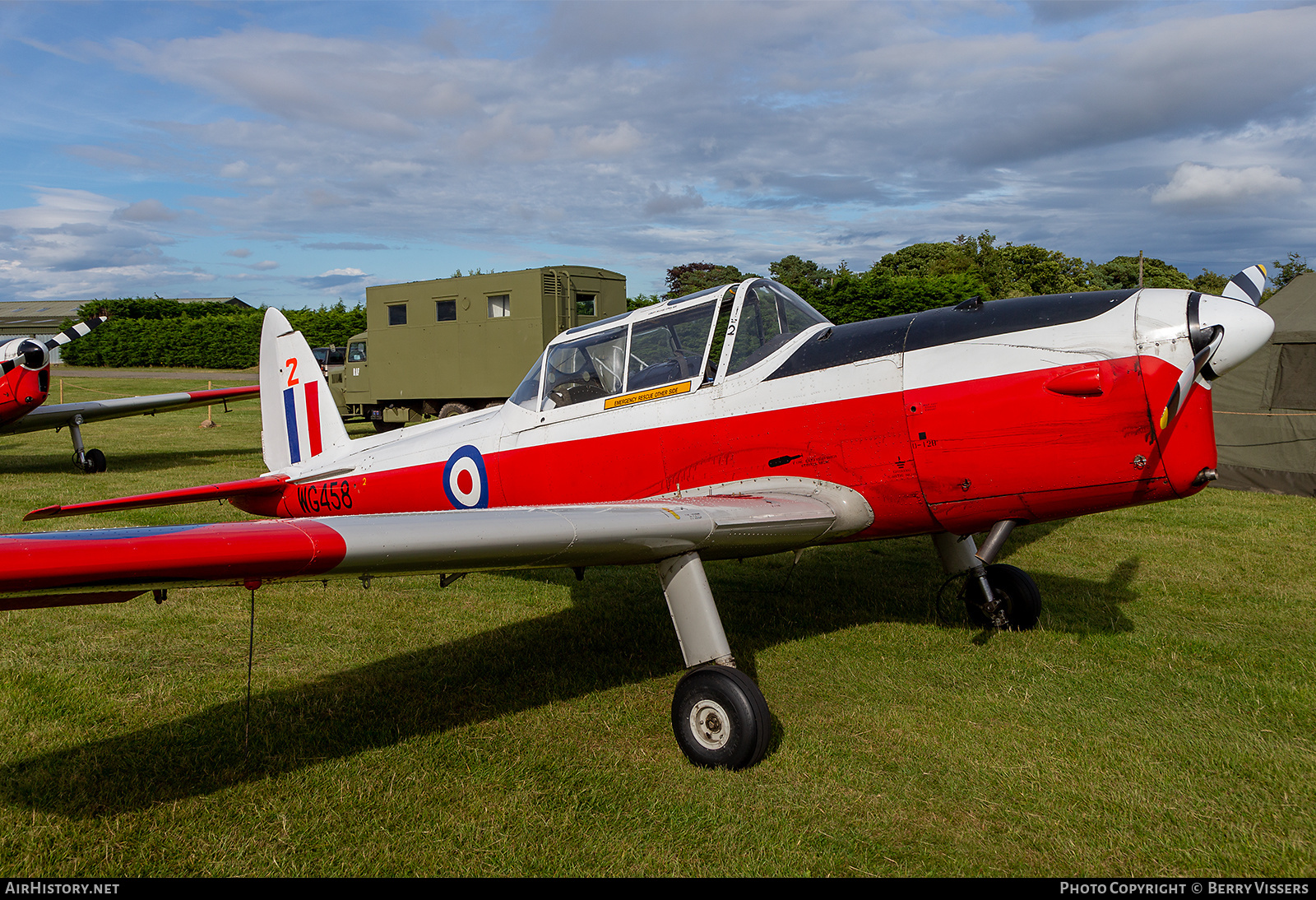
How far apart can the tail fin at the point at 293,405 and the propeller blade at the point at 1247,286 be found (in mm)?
6082

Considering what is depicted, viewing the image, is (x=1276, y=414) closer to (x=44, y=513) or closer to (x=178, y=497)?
(x=178, y=497)

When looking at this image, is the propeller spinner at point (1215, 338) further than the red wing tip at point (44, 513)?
No

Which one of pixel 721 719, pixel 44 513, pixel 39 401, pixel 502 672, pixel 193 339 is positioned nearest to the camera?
pixel 721 719

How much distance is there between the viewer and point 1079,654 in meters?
4.78

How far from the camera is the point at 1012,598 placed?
209 inches

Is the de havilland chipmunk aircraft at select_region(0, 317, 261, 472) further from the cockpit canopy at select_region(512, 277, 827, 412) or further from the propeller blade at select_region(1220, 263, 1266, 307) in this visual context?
the propeller blade at select_region(1220, 263, 1266, 307)

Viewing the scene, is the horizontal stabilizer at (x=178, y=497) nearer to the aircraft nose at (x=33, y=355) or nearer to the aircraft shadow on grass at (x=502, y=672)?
the aircraft shadow on grass at (x=502, y=672)

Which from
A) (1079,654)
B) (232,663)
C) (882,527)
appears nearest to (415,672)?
(232,663)

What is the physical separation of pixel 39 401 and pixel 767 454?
13867mm

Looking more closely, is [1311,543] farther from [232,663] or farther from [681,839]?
[232,663]

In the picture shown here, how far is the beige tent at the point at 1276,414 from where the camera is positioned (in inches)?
391

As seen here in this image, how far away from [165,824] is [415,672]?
5.58ft

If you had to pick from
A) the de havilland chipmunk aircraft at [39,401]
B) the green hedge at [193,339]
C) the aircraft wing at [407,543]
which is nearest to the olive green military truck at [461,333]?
the de havilland chipmunk aircraft at [39,401]

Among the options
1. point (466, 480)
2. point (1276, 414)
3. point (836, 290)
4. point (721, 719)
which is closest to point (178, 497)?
point (466, 480)
